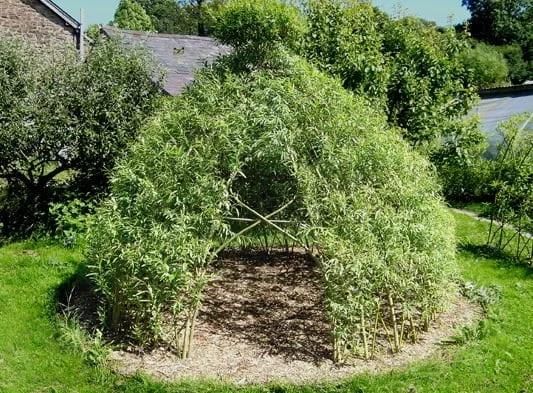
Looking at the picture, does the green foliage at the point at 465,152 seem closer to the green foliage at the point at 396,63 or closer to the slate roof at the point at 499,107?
the green foliage at the point at 396,63

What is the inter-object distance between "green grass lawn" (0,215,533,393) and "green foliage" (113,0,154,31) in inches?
1588

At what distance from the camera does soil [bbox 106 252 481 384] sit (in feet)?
19.8

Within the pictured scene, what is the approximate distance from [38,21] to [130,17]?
1079 inches

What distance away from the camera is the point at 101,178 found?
10.8 m

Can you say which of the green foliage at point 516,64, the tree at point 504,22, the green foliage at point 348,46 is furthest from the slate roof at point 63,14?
the tree at point 504,22

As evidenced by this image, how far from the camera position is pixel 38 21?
69.2ft

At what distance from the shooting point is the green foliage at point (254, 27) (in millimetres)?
9719

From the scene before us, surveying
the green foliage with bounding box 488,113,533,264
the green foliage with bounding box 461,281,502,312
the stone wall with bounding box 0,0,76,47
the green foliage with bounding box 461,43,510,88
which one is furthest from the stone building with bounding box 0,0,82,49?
the green foliage with bounding box 461,43,510,88

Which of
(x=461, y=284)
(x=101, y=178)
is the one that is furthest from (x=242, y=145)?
(x=101, y=178)

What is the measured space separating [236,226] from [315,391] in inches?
118

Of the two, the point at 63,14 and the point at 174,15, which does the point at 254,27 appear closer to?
the point at 63,14

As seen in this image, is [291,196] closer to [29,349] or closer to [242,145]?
[242,145]

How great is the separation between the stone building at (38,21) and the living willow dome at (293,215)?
15.7 metres

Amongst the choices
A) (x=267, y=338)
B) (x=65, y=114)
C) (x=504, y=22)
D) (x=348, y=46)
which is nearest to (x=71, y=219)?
(x=65, y=114)
